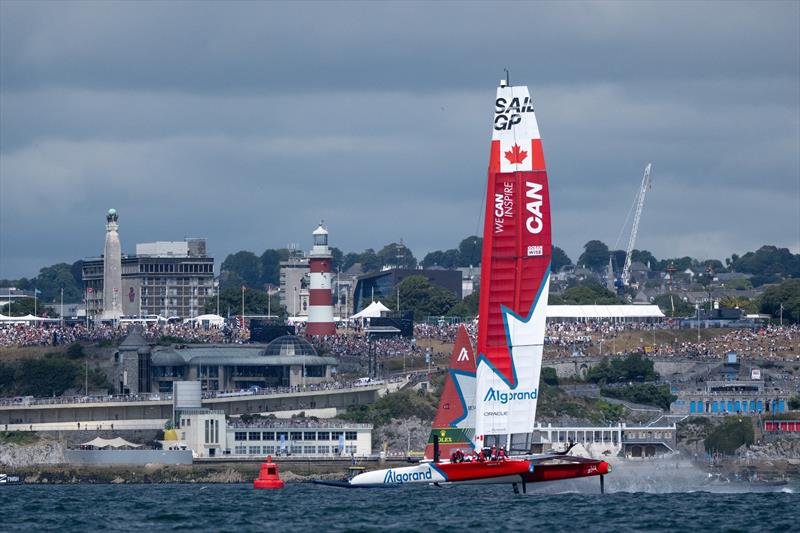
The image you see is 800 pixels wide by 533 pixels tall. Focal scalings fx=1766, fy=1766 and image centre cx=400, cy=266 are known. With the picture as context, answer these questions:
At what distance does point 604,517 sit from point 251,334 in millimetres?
93654

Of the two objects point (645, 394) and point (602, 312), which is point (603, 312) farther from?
point (645, 394)

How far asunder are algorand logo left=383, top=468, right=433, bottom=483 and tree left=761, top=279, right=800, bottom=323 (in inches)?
4352

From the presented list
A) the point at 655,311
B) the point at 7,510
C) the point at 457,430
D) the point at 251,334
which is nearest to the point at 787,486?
the point at 457,430

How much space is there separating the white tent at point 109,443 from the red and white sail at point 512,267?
171ft

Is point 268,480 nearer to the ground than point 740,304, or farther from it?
nearer to the ground

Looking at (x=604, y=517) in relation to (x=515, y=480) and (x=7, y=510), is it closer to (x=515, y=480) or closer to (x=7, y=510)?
(x=515, y=480)

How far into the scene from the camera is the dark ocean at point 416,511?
50.8 metres

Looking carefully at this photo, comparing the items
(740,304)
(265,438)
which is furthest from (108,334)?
(740,304)

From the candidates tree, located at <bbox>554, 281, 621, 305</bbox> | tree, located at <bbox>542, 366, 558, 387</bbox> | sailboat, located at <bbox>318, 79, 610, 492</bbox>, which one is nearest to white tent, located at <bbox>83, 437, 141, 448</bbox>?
tree, located at <bbox>542, 366, 558, 387</bbox>

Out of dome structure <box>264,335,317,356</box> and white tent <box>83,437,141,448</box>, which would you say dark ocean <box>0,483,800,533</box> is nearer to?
white tent <box>83,437,141,448</box>

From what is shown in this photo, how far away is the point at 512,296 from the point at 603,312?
111m

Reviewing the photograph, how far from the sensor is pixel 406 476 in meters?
56.0

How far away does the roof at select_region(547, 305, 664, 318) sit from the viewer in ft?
538

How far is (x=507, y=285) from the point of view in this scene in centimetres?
5575
